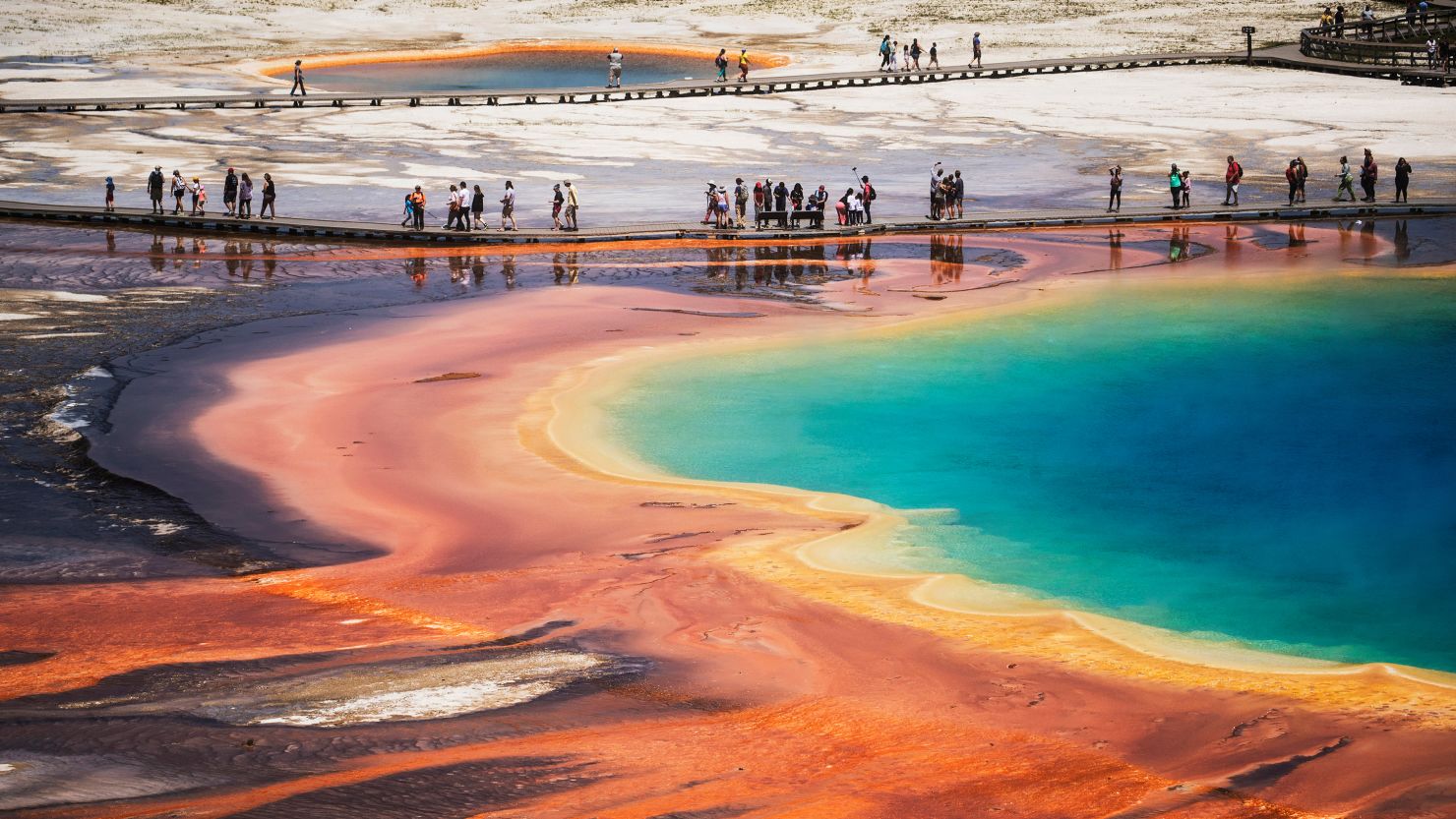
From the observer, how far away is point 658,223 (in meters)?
36.7

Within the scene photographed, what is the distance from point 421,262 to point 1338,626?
74.5 feet

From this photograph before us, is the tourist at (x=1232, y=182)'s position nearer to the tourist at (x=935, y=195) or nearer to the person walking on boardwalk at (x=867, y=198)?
the tourist at (x=935, y=195)

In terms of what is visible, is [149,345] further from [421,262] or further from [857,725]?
[857,725]

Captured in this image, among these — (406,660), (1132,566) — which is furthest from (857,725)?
(1132,566)

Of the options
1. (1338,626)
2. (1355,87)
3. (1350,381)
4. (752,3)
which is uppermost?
(752,3)

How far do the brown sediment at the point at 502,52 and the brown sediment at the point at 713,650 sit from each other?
4831 centimetres

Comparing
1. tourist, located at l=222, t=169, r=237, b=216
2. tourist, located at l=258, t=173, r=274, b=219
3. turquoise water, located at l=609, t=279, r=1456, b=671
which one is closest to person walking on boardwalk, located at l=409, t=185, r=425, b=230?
tourist, located at l=258, t=173, r=274, b=219

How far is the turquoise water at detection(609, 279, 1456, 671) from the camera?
17.0 metres

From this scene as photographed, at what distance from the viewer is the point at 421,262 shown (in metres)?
33.4

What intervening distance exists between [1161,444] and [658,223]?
1747 cm

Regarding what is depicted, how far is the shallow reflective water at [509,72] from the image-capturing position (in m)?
65.9

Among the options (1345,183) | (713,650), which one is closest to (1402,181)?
(1345,183)

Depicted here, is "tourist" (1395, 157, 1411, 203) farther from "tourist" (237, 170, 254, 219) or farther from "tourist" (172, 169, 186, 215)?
"tourist" (172, 169, 186, 215)

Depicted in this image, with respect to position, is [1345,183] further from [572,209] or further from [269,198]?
[269,198]
